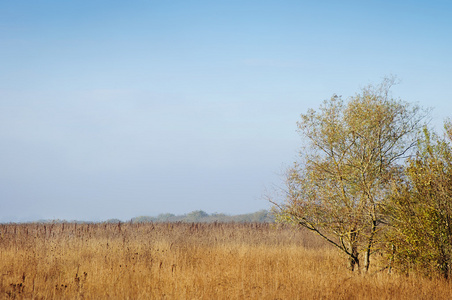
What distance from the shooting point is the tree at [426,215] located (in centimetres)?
1125

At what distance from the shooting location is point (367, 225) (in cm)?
1285

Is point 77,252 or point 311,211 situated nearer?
point 311,211

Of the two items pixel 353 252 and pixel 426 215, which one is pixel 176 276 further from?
pixel 426 215

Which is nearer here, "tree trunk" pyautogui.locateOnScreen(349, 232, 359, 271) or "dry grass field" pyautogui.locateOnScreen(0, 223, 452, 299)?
"dry grass field" pyautogui.locateOnScreen(0, 223, 452, 299)

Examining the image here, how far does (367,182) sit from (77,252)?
11251 mm

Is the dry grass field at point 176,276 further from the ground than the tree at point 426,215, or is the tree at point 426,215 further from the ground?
the tree at point 426,215

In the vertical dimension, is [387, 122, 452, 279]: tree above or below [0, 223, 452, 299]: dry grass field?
above

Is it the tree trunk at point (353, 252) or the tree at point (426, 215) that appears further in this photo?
the tree trunk at point (353, 252)

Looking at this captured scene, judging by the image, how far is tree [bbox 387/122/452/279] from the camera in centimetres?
1125

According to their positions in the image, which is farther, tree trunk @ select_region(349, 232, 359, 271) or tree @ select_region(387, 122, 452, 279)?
tree trunk @ select_region(349, 232, 359, 271)

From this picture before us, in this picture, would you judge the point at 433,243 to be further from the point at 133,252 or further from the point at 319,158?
the point at 133,252

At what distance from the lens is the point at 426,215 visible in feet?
37.0

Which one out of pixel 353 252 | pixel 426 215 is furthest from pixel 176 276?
pixel 426 215

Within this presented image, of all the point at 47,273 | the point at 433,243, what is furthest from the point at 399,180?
the point at 47,273
